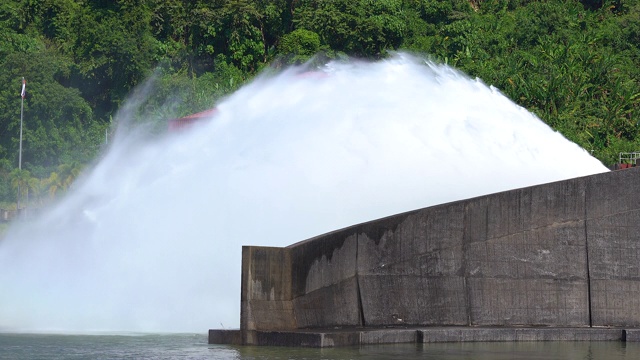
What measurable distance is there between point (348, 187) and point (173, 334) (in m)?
4.93

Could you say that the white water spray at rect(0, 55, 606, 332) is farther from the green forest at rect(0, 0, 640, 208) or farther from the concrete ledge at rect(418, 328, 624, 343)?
the green forest at rect(0, 0, 640, 208)

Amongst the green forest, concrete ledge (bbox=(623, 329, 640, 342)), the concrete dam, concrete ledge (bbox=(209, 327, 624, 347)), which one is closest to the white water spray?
concrete ledge (bbox=(209, 327, 624, 347))

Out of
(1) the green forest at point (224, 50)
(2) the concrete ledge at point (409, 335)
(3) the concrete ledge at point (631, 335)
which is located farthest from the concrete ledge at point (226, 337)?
(1) the green forest at point (224, 50)

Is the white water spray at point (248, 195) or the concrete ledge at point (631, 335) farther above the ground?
the white water spray at point (248, 195)

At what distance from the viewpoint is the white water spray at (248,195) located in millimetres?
24688

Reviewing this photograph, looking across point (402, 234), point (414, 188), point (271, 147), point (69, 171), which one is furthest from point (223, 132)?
point (69, 171)

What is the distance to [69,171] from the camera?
245ft

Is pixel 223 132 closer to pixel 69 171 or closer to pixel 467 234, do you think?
pixel 467 234

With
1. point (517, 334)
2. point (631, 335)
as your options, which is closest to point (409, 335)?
point (517, 334)

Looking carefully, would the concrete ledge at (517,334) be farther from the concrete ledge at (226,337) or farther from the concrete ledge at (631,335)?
the concrete ledge at (226,337)

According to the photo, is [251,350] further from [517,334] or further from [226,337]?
[517,334]

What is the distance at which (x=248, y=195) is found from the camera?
25672mm

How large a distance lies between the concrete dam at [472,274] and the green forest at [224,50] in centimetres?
5038

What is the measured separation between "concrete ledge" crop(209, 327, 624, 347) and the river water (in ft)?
0.74
